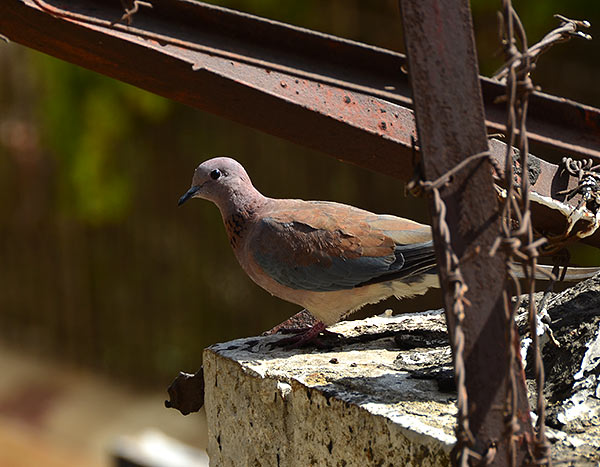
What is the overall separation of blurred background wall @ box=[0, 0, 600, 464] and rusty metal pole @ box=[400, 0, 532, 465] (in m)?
3.65

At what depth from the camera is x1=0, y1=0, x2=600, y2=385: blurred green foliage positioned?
5.86 metres

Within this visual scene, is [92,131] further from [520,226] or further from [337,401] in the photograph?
[520,226]

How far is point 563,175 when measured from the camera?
2.12 m

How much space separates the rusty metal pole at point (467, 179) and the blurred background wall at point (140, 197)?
3653 millimetres

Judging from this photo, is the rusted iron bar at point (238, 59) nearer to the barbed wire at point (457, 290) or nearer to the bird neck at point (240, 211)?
the barbed wire at point (457, 290)

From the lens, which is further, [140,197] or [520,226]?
[140,197]

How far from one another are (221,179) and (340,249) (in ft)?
1.48

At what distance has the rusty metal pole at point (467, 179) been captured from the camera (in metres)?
1.41

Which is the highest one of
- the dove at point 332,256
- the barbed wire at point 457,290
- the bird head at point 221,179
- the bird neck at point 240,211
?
the bird head at point 221,179

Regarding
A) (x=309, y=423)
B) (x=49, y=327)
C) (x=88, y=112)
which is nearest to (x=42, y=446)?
(x=49, y=327)

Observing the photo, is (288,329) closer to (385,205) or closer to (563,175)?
(563,175)

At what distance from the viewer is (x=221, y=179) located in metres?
2.52

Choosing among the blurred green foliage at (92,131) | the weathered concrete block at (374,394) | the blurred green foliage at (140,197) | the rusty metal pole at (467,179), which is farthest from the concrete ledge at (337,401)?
the blurred green foliage at (92,131)

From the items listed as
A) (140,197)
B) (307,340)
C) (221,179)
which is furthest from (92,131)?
(307,340)
